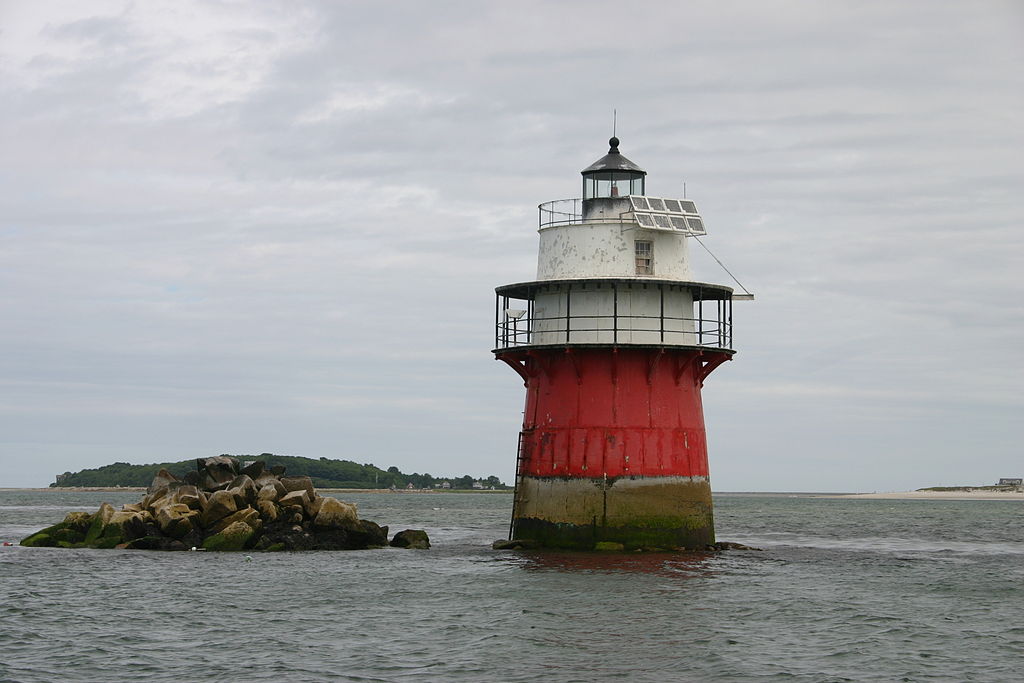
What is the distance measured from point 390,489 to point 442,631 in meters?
148

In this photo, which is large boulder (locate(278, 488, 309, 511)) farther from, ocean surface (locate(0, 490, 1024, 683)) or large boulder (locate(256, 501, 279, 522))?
ocean surface (locate(0, 490, 1024, 683))

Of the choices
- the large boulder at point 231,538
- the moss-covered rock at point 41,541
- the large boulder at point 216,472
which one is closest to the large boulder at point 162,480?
the large boulder at point 216,472

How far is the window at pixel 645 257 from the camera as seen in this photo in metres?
31.1

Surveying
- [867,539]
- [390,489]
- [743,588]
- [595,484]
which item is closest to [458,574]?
[595,484]

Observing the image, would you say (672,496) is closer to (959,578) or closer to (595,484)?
(595,484)

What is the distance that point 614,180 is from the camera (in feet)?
105

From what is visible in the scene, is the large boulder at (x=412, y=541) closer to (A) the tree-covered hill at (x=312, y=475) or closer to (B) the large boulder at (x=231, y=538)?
(B) the large boulder at (x=231, y=538)

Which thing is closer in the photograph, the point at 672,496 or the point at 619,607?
the point at 619,607

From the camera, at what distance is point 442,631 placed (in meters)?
21.7

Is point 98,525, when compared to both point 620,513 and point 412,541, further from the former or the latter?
point 620,513

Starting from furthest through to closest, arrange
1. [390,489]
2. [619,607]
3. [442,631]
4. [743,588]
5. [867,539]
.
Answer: [390,489], [867,539], [743,588], [619,607], [442,631]

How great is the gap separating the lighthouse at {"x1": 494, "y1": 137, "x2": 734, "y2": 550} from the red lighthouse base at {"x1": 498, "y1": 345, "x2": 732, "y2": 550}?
0.03 meters

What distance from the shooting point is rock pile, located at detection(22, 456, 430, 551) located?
35.2m

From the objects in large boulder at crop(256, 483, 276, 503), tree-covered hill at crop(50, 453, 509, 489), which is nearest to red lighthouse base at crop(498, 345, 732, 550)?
large boulder at crop(256, 483, 276, 503)
